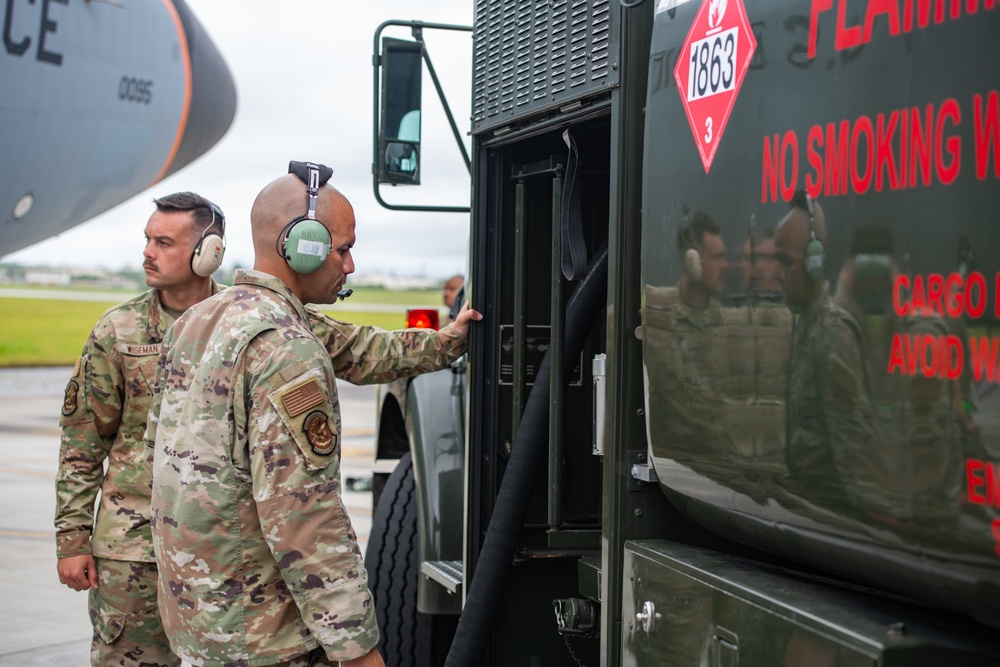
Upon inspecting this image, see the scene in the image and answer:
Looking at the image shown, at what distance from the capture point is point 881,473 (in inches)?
73.3

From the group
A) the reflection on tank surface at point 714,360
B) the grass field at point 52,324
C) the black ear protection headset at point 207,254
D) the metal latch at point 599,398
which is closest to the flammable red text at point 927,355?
the reflection on tank surface at point 714,360

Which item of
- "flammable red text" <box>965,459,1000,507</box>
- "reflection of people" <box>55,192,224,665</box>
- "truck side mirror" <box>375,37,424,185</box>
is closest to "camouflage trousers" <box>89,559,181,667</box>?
"reflection of people" <box>55,192,224,665</box>

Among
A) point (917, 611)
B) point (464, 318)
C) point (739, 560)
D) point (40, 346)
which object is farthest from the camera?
point (40, 346)

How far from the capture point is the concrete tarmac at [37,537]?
612 cm

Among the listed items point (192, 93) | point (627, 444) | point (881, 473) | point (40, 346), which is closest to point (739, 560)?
point (627, 444)

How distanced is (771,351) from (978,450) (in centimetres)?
53

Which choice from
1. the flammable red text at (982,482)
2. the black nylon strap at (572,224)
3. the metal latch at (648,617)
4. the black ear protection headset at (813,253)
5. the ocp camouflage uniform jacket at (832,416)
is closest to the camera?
the flammable red text at (982,482)

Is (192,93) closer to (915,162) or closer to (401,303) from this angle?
(915,162)

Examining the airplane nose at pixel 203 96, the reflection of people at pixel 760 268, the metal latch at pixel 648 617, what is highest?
the airplane nose at pixel 203 96

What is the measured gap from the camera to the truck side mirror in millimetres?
4203

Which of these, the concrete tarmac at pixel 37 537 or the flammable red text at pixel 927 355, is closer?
the flammable red text at pixel 927 355

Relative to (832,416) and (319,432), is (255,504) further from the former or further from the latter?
(832,416)

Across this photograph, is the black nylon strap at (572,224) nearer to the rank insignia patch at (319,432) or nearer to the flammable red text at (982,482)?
the rank insignia patch at (319,432)

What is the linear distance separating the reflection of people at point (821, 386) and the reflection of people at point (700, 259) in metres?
0.20
